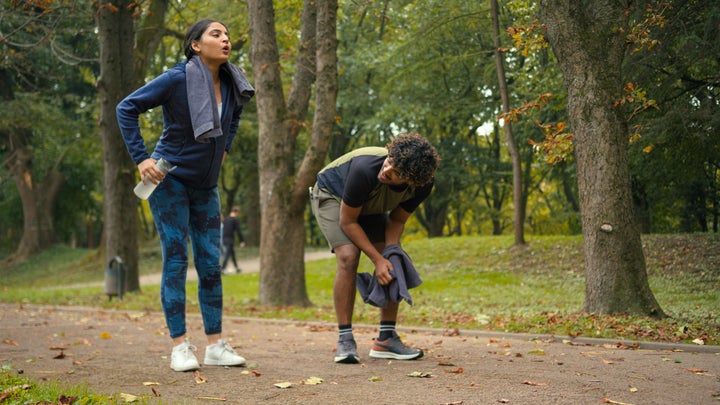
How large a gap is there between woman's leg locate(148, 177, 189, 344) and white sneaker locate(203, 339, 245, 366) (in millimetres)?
261

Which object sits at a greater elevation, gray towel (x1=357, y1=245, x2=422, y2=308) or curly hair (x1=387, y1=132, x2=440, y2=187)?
curly hair (x1=387, y1=132, x2=440, y2=187)

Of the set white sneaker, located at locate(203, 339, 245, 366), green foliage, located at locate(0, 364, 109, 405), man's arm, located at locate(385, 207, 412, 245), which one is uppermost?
man's arm, located at locate(385, 207, 412, 245)

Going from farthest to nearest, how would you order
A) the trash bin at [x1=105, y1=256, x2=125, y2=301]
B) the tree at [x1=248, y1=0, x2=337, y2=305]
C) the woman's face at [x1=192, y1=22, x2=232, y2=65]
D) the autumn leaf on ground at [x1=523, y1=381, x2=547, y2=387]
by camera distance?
the trash bin at [x1=105, y1=256, x2=125, y2=301] → the tree at [x1=248, y1=0, x2=337, y2=305] → the woman's face at [x1=192, y1=22, x2=232, y2=65] → the autumn leaf on ground at [x1=523, y1=381, x2=547, y2=387]

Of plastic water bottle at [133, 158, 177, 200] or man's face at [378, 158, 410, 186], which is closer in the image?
plastic water bottle at [133, 158, 177, 200]

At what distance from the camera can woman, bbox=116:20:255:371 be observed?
4.93 metres

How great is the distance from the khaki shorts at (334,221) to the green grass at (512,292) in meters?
2.47

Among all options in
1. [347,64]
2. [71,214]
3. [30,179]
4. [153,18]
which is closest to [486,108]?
[347,64]

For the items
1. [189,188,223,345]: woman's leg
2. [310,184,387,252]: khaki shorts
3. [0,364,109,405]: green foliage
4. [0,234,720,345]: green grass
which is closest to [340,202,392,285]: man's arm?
[310,184,387,252]: khaki shorts

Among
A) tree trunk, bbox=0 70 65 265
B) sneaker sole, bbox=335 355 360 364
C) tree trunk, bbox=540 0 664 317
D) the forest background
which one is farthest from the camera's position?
tree trunk, bbox=0 70 65 265

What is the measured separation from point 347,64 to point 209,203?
23.8 meters

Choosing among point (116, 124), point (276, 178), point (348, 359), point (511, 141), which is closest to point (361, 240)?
point (348, 359)

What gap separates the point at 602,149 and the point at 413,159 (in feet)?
12.0

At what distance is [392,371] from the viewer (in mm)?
5039

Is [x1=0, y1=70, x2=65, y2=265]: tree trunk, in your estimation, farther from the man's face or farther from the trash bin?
the man's face
